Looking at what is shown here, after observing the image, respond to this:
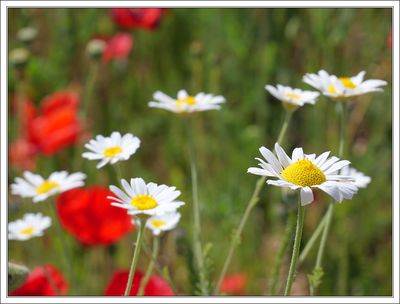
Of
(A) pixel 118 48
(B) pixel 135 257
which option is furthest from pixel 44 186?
(A) pixel 118 48

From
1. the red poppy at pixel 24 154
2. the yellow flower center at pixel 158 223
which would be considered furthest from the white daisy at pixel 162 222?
the red poppy at pixel 24 154

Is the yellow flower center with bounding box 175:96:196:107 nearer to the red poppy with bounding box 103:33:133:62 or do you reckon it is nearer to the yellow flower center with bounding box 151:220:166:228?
the yellow flower center with bounding box 151:220:166:228

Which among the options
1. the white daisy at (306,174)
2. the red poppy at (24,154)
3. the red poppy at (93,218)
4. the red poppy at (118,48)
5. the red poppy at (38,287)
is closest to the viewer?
the white daisy at (306,174)

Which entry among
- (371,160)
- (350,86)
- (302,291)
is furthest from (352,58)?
(350,86)

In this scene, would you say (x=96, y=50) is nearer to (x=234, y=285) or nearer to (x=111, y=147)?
(x=234, y=285)

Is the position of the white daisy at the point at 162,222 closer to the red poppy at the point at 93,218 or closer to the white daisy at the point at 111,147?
the white daisy at the point at 111,147

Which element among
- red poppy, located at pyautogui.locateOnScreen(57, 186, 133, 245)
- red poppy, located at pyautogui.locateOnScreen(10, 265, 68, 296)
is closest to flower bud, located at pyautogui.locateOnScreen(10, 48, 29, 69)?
red poppy, located at pyautogui.locateOnScreen(57, 186, 133, 245)

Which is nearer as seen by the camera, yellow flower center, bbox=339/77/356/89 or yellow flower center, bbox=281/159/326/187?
yellow flower center, bbox=281/159/326/187
